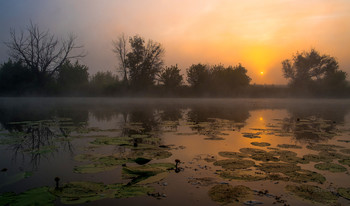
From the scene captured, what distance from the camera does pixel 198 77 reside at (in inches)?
1843

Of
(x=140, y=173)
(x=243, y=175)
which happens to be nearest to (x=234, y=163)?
(x=243, y=175)

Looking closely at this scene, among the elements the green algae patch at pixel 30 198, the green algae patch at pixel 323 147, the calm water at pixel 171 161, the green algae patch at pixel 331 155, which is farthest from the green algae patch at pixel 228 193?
the green algae patch at pixel 323 147

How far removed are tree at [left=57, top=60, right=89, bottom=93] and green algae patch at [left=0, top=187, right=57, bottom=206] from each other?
139 ft

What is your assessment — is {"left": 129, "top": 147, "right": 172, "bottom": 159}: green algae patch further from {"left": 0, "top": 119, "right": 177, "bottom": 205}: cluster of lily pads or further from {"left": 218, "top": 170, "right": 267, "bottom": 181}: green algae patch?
{"left": 218, "top": 170, "right": 267, "bottom": 181}: green algae patch

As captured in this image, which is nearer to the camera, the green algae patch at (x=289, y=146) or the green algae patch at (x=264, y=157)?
the green algae patch at (x=264, y=157)

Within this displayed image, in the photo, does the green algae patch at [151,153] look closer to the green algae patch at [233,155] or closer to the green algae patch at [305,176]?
the green algae patch at [233,155]

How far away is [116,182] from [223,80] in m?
46.2

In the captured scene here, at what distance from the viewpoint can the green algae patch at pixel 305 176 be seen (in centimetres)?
431

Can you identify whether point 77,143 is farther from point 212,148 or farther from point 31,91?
point 31,91

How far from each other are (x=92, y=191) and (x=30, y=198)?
32.2 inches

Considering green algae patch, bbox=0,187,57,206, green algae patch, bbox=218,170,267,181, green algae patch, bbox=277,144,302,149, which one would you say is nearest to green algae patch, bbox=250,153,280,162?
green algae patch, bbox=218,170,267,181

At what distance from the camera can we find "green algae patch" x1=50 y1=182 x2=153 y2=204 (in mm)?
3469

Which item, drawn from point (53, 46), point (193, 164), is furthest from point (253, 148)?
point (53, 46)

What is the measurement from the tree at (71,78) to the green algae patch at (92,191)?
139 feet
